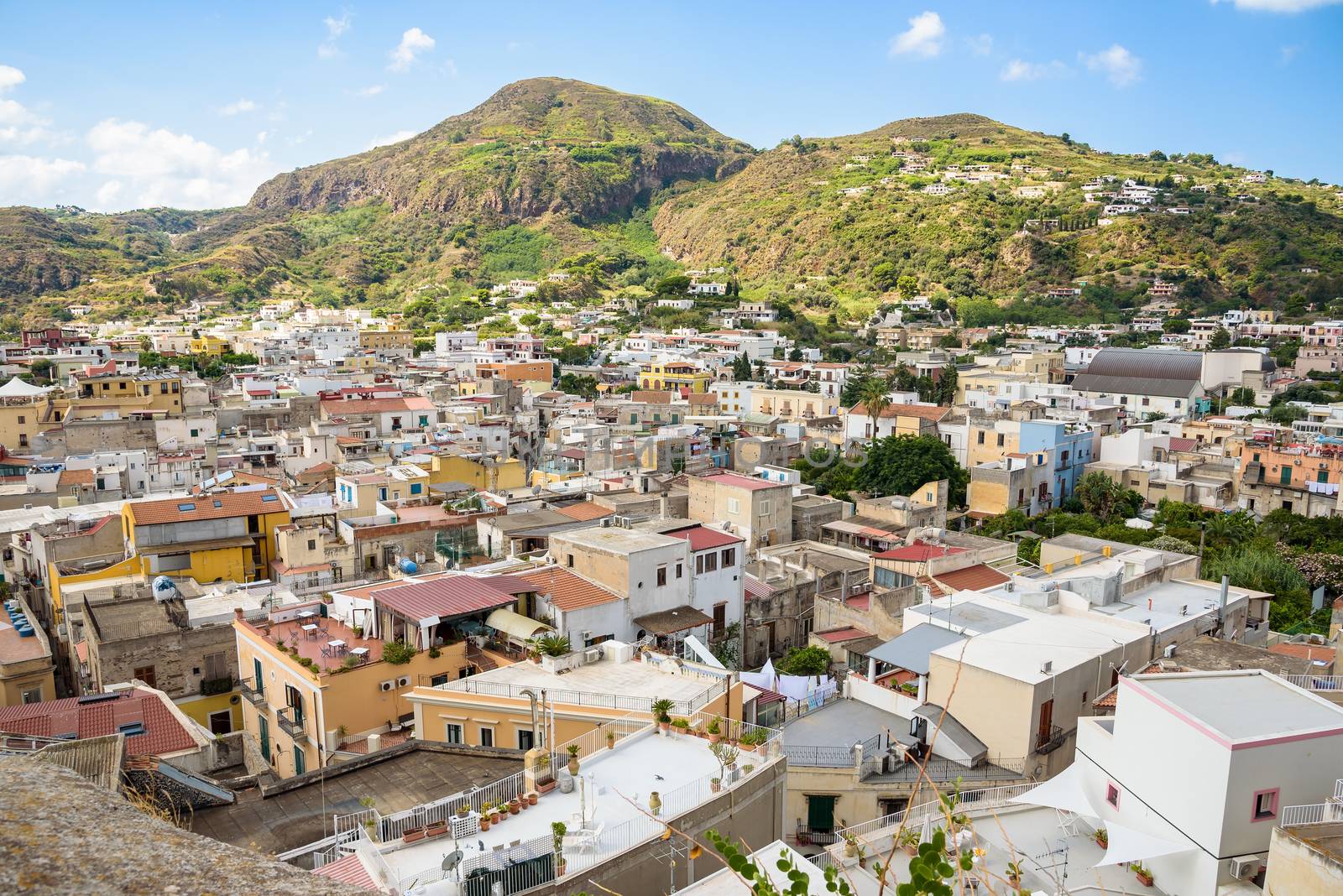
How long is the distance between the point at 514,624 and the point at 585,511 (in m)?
10.2

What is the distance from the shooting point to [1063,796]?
10.4 meters

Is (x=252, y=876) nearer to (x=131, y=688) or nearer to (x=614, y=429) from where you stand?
(x=131, y=688)

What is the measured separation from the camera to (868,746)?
1359cm

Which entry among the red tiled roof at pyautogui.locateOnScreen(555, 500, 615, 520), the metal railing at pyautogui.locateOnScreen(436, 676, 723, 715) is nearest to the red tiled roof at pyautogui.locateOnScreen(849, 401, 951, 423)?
the red tiled roof at pyautogui.locateOnScreen(555, 500, 615, 520)

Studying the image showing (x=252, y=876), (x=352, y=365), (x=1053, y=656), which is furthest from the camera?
(x=352, y=365)

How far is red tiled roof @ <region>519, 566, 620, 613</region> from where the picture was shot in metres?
16.6

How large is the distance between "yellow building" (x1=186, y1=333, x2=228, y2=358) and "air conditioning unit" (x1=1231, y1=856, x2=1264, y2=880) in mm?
82212

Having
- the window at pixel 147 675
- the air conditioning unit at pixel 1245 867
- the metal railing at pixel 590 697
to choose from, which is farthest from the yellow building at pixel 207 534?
the air conditioning unit at pixel 1245 867

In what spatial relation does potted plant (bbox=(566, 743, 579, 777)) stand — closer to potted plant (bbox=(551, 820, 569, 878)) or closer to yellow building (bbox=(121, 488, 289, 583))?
potted plant (bbox=(551, 820, 569, 878))

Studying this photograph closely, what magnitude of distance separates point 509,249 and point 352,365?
88388 mm

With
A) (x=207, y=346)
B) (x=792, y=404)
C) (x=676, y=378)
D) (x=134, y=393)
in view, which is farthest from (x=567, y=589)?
(x=207, y=346)

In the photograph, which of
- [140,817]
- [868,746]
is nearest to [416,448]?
[868,746]

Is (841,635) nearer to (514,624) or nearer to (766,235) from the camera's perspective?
(514,624)

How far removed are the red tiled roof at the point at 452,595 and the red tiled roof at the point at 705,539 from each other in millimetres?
4167
